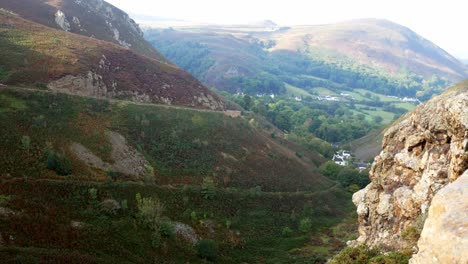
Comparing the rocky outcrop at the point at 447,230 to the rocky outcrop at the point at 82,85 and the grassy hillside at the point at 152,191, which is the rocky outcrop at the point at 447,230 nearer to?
the grassy hillside at the point at 152,191

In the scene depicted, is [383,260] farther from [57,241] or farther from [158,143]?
[158,143]

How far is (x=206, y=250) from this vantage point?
45.1 m

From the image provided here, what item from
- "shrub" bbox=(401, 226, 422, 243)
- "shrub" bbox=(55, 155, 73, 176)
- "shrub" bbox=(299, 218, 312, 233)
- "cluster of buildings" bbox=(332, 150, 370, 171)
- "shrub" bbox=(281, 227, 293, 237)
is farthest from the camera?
"cluster of buildings" bbox=(332, 150, 370, 171)

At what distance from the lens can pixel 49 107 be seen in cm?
5828

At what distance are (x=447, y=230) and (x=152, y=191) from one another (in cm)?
4372

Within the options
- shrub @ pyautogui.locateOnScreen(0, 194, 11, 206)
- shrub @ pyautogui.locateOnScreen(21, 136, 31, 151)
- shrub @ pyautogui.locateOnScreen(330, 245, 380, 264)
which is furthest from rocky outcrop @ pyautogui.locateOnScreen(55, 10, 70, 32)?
shrub @ pyautogui.locateOnScreen(330, 245, 380, 264)

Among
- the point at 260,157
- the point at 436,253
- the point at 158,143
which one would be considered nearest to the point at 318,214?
the point at 260,157

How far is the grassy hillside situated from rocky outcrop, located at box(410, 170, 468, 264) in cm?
2786

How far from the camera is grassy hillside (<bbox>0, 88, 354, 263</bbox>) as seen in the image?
3744cm

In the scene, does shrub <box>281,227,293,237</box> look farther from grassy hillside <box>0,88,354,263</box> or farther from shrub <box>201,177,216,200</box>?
shrub <box>201,177,216,200</box>

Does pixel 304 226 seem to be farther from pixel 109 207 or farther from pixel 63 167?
pixel 63 167

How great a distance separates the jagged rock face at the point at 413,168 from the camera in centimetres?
2539

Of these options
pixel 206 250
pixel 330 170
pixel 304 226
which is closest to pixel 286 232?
pixel 304 226

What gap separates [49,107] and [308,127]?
420ft
